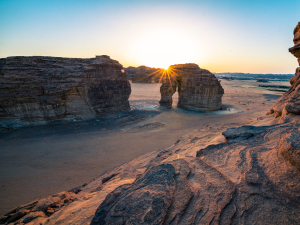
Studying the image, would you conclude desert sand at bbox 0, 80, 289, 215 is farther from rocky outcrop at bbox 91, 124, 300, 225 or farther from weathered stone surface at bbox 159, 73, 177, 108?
weathered stone surface at bbox 159, 73, 177, 108

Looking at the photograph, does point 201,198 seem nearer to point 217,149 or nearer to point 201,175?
point 201,175

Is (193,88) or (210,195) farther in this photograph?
(193,88)

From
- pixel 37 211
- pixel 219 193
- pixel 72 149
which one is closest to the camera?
pixel 219 193

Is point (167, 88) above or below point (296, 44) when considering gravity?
below

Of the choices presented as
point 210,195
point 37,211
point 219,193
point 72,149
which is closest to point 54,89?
point 72,149

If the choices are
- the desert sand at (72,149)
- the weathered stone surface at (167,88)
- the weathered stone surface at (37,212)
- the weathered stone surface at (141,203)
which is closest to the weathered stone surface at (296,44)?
the desert sand at (72,149)

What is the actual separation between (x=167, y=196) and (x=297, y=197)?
216 centimetres

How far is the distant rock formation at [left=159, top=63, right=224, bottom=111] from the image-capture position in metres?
17.8

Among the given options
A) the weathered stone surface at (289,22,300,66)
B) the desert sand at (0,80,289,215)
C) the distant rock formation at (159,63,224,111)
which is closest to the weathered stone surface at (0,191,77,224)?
the desert sand at (0,80,289,215)

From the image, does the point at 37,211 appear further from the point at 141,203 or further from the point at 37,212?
the point at 141,203

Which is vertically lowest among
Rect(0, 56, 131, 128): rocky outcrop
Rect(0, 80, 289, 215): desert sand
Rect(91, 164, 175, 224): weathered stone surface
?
Rect(0, 80, 289, 215): desert sand

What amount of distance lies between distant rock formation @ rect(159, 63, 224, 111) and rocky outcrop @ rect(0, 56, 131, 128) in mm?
8484

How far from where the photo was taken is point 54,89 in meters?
12.4

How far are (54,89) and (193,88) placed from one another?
51.2ft
